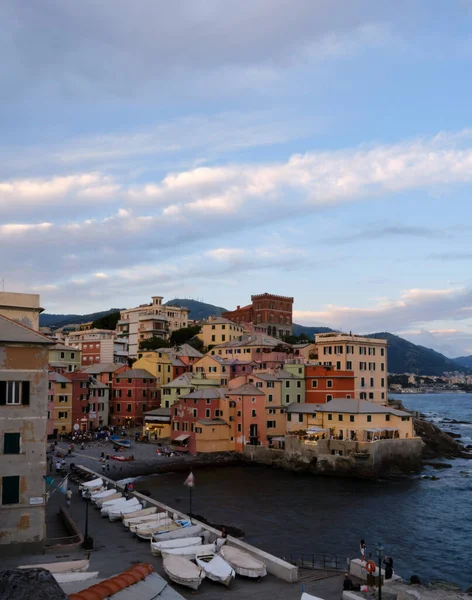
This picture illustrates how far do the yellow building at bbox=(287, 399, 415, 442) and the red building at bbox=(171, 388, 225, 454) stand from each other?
554 inches

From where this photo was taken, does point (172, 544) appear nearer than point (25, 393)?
Yes

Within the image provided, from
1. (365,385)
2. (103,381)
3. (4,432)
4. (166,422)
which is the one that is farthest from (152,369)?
(4,432)

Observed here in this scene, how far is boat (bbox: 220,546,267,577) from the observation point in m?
26.5

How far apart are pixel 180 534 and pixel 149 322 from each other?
387 feet

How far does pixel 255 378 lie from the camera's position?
8606 centimetres

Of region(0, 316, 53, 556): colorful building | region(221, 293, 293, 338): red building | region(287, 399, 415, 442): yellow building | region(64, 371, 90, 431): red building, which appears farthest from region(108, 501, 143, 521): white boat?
region(221, 293, 293, 338): red building

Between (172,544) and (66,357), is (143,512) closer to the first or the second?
(172,544)

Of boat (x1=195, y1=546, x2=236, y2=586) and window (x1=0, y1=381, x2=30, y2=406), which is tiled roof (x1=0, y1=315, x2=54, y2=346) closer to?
window (x1=0, y1=381, x2=30, y2=406)

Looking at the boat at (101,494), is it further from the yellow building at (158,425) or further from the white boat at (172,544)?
the yellow building at (158,425)

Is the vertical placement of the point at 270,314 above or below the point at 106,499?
above

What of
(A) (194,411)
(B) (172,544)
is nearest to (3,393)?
(B) (172,544)

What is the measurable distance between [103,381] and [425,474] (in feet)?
202

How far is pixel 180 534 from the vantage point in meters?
32.8

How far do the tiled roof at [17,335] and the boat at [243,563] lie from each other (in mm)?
14175
